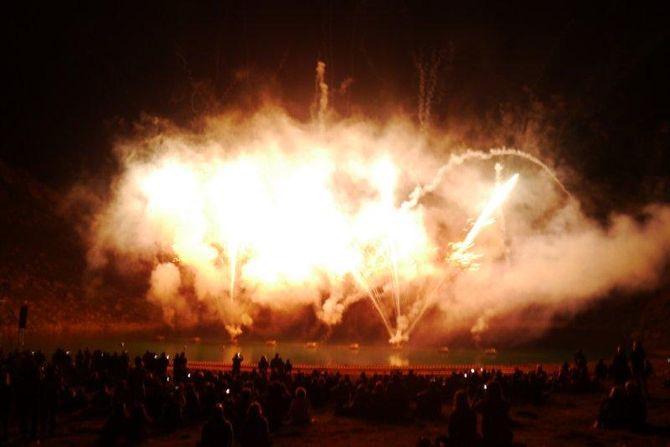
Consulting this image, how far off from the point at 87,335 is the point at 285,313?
16.0m

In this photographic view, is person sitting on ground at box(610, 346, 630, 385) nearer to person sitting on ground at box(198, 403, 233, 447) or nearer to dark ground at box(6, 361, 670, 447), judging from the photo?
dark ground at box(6, 361, 670, 447)

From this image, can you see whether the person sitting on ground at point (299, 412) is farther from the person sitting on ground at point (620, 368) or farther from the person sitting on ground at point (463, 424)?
the person sitting on ground at point (620, 368)

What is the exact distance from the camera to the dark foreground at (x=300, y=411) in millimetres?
12578

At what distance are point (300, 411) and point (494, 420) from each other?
246 inches

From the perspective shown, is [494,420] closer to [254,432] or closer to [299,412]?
[254,432]

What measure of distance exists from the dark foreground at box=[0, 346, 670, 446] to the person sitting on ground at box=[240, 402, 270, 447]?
29 millimetres

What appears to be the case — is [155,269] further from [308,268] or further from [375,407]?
[375,407]

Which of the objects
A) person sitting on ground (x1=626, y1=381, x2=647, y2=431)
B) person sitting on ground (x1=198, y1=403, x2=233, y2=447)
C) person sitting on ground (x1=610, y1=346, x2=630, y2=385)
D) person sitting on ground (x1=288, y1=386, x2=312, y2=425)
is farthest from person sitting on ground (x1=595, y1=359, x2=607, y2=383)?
person sitting on ground (x1=198, y1=403, x2=233, y2=447)

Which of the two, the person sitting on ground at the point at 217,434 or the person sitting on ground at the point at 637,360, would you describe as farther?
the person sitting on ground at the point at 637,360

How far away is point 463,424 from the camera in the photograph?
8812 mm

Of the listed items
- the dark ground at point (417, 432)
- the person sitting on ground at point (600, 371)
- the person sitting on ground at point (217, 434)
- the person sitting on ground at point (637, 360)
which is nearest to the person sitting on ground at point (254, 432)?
the person sitting on ground at point (217, 434)

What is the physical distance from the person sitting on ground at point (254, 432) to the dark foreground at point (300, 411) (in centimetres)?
3

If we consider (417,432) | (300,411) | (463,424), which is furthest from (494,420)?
(300,411)

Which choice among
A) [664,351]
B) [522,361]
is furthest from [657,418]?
[664,351]
